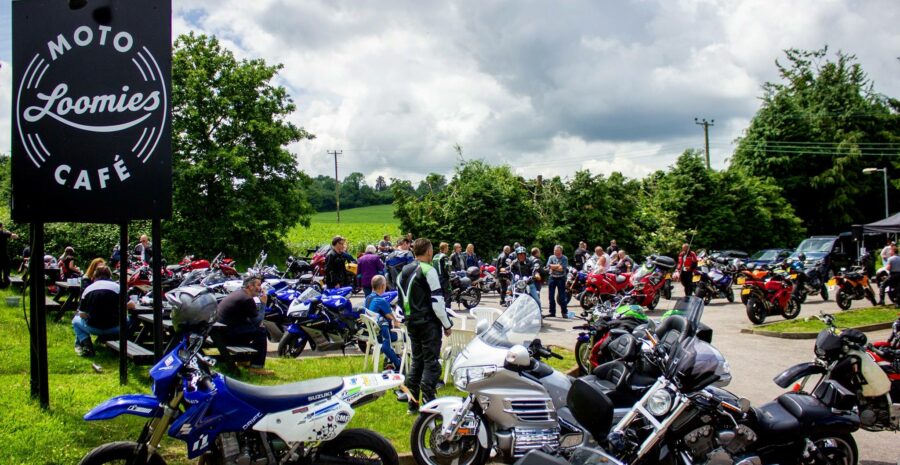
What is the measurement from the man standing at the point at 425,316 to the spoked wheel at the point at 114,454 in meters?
3.07

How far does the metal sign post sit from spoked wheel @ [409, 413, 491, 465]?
330cm

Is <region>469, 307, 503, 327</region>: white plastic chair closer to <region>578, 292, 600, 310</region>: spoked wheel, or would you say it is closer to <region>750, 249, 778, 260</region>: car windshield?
<region>578, 292, 600, 310</region>: spoked wheel

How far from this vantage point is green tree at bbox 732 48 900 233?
143 ft

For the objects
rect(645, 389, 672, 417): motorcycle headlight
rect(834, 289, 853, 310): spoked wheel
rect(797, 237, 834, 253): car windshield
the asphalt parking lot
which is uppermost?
rect(797, 237, 834, 253): car windshield

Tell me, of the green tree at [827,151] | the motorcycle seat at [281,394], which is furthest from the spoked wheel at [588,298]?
the green tree at [827,151]

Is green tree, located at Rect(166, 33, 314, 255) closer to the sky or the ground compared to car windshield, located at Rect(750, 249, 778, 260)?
closer to the sky

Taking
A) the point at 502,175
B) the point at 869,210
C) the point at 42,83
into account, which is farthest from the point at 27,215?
the point at 869,210

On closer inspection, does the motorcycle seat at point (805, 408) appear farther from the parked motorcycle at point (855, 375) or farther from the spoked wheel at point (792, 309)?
the spoked wheel at point (792, 309)

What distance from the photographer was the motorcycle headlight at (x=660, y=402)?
4301 millimetres

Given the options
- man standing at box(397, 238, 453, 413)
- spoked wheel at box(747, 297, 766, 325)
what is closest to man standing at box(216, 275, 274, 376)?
man standing at box(397, 238, 453, 413)

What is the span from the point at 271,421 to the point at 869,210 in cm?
5153

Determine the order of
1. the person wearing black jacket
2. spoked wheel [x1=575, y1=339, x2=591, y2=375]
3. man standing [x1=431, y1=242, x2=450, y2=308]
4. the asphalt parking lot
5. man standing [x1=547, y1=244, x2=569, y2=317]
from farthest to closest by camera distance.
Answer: man standing [x1=547, y1=244, x2=569, y2=317] → the person wearing black jacket → man standing [x1=431, y1=242, x2=450, y2=308] → spoked wheel [x1=575, y1=339, x2=591, y2=375] → the asphalt parking lot

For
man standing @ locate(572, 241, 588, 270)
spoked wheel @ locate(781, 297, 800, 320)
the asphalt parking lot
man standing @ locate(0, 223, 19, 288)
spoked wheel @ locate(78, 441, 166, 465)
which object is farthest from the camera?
man standing @ locate(572, 241, 588, 270)

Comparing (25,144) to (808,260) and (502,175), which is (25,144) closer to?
(808,260)
